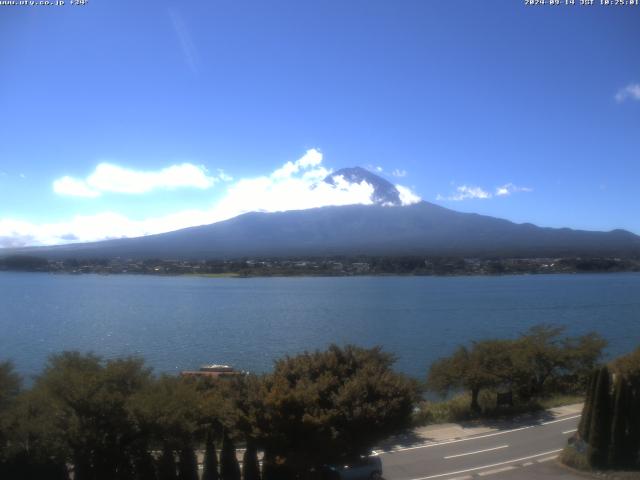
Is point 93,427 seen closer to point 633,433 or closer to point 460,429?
point 460,429

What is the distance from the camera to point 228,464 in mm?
9211

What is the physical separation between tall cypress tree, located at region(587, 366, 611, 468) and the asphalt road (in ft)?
1.90

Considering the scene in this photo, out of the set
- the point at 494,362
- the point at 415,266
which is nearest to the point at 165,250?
the point at 415,266

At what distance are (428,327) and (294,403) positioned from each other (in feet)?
106

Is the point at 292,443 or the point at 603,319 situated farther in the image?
the point at 603,319

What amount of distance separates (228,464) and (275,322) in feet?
107

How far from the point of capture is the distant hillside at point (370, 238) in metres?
145

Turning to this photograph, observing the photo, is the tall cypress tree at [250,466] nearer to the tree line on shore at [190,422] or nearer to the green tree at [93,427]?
the tree line on shore at [190,422]

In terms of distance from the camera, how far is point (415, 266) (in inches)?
4336

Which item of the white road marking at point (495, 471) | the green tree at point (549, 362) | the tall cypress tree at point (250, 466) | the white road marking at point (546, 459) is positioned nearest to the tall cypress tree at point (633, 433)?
the white road marking at point (546, 459)

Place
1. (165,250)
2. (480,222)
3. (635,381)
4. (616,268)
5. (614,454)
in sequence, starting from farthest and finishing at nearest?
(480,222) → (165,250) → (616,268) → (635,381) → (614,454)

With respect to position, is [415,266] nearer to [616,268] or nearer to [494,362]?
[616,268]

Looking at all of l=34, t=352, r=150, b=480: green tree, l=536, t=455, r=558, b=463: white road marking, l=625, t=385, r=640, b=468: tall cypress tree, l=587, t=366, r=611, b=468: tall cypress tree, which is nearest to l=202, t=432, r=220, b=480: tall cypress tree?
l=34, t=352, r=150, b=480: green tree

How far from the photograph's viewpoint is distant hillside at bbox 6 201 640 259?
144625 mm
